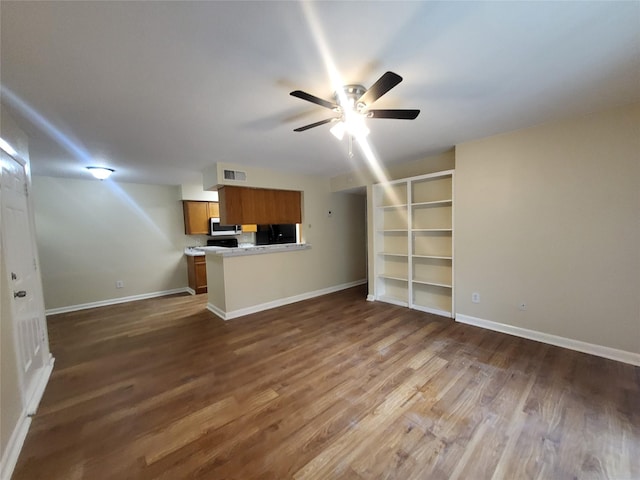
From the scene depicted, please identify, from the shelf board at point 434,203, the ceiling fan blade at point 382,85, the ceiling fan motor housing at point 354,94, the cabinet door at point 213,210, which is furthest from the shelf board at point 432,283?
the cabinet door at point 213,210

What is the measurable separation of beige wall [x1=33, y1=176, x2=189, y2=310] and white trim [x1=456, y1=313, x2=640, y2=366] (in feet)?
18.8

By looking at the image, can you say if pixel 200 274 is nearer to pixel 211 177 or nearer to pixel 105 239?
pixel 105 239

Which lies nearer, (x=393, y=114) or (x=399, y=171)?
(x=393, y=114)

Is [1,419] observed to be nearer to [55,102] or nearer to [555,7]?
[55,102]

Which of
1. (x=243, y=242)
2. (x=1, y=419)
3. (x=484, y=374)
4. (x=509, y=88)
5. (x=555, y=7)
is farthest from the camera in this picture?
(x=243, y=242)

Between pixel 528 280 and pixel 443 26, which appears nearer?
pixel 443 26

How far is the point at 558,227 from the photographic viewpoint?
264 cm

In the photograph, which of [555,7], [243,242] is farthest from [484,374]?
[243,242]

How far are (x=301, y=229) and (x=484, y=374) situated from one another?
358cm

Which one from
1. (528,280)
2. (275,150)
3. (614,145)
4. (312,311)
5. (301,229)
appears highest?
(275,150)

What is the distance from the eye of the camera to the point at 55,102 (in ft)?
6.31

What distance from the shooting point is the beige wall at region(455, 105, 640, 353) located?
2312 mm

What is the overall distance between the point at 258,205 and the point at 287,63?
2.94 meters

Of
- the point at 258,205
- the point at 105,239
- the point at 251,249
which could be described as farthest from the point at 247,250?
the point at 105,239
